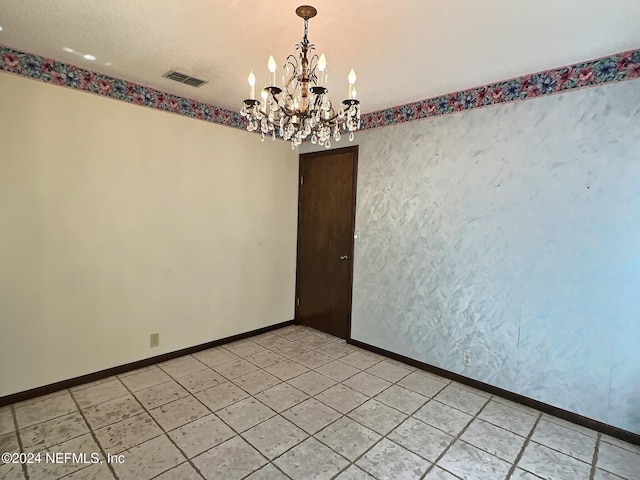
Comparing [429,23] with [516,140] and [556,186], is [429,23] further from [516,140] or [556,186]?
[556,186]

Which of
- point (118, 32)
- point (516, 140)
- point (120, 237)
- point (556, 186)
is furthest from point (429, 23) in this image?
point (120, 237)

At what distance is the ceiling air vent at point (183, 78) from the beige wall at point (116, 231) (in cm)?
46

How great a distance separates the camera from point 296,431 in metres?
2.28

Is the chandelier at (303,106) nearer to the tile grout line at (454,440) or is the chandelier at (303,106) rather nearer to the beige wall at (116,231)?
the beige wall at (116,231)

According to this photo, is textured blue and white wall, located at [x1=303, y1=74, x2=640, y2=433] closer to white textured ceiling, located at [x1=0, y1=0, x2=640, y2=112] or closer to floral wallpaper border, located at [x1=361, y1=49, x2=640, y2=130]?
floral wallpaper border, located at [x1=361, y1=49, x2=640, y2=130]

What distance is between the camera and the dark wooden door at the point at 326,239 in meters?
3.91

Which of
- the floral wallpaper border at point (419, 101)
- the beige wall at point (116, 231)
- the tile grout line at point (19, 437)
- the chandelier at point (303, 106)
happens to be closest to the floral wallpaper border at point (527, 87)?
the floral wallpaper border at point (419, 101)

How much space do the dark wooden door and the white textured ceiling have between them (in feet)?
4.41

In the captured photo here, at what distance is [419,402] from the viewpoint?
8.84 feet

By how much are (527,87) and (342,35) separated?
61.6 inches

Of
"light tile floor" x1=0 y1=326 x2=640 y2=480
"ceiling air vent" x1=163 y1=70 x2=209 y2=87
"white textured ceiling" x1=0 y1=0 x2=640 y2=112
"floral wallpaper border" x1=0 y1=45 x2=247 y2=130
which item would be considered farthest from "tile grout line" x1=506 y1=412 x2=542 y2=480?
"floral wallpaper border" x1=0 y1=45 x2=247 y2=130

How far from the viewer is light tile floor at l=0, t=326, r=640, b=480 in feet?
6.40

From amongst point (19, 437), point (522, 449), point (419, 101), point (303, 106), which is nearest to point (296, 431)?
point (522, 449)

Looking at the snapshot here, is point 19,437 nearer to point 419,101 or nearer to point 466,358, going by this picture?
point 466,358
